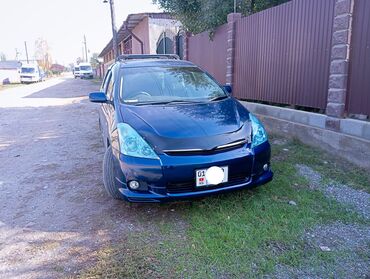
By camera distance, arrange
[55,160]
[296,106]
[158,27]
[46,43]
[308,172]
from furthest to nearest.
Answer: [46,43] < [158,27] < [296,106] < [55,160] < [308,172]

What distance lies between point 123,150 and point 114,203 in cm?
85

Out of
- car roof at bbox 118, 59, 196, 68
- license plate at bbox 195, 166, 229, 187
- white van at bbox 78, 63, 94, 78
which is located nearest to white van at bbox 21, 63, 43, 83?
white van at bbox 78, 63, 94, 78

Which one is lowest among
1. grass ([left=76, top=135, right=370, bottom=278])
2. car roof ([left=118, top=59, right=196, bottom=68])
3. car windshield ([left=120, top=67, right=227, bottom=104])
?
grass ([left=76, top=135, right=370, bottom=278])

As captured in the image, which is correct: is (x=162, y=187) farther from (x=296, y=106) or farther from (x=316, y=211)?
(x=296, y=106)

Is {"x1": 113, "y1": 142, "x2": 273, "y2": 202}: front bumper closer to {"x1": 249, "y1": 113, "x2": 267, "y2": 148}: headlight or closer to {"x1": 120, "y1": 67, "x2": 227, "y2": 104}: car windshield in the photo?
{"x1": 249, "y1": 113, "x2": 267, "y2": 148}: headlight

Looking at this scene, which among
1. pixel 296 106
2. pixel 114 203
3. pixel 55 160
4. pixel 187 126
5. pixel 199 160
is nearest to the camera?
pixel 199 160

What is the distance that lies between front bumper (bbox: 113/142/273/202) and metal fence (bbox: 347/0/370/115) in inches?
89.6

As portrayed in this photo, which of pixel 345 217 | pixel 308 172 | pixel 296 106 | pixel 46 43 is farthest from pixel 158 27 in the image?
pixel 46 43

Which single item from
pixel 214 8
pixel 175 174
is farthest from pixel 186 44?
pixel 175 174

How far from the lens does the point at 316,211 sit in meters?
3.35

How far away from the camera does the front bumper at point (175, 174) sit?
9.91 ft

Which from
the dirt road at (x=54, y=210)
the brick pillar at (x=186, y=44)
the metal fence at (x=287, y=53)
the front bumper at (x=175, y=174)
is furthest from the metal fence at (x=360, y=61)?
the brick pillar at (x=186, y=44)

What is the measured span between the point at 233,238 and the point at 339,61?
3.29 meters

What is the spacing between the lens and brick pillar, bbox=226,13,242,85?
319 inches
